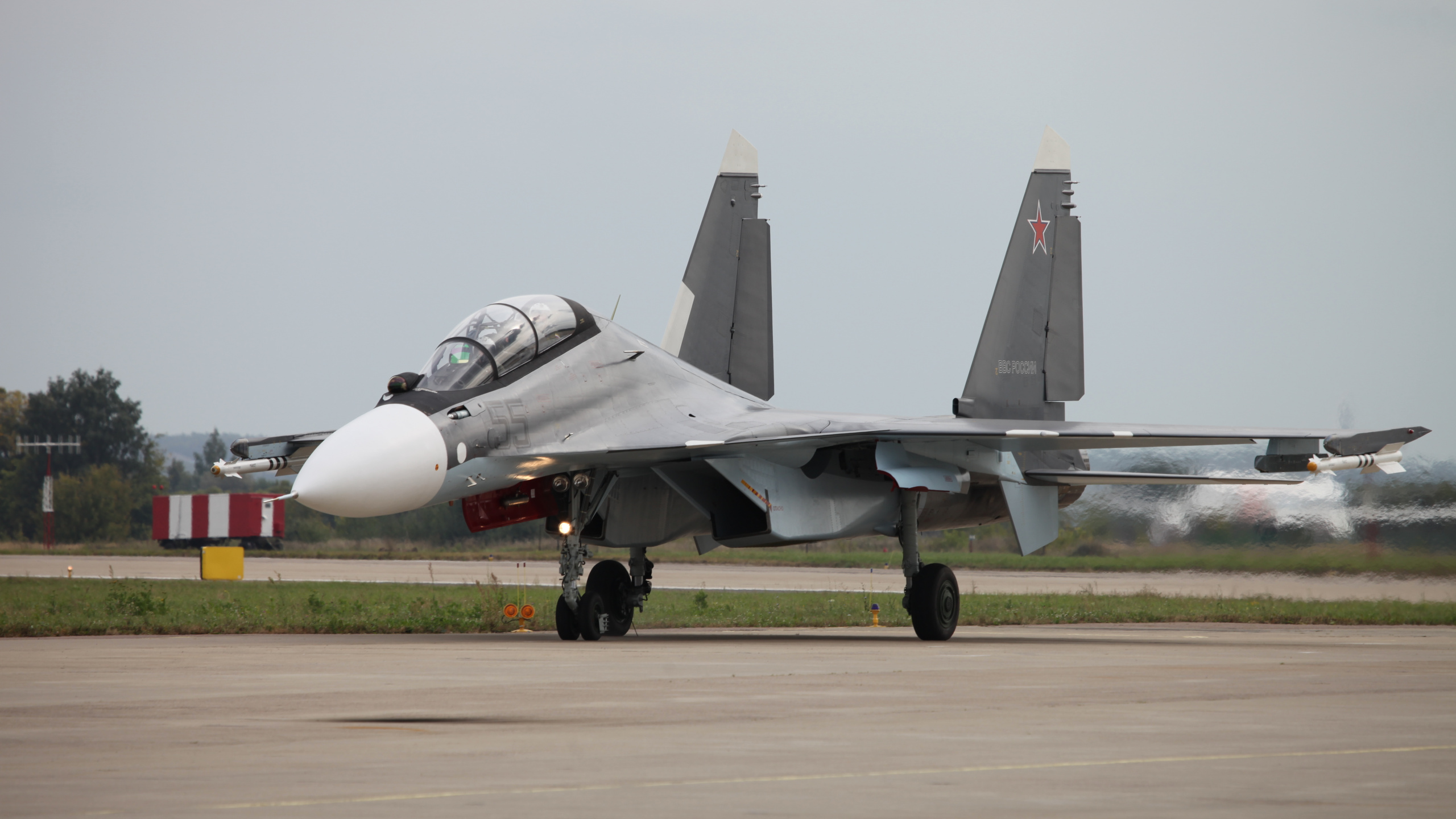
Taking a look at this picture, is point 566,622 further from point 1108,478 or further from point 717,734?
point 717,734

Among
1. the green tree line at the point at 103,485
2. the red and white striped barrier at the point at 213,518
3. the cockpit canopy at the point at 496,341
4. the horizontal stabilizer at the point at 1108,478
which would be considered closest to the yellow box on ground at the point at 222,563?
the green tree line at the point at 103,485

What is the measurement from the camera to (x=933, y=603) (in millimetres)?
16859

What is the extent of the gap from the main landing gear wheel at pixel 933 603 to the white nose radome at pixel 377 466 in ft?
18.3

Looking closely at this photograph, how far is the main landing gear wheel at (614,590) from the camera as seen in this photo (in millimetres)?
16391

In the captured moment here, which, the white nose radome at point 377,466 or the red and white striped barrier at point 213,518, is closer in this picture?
the white nose radome at point 377,466

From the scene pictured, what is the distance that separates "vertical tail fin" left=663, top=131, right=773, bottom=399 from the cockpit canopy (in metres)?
5.57

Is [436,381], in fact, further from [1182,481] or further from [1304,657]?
[1182,481]


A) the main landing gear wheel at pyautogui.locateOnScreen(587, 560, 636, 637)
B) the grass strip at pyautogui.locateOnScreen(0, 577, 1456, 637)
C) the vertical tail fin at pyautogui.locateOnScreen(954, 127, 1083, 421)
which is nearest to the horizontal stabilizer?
the vertical tail fin at pyautogui.locateOnScreen(954, 127, 1083, 421)

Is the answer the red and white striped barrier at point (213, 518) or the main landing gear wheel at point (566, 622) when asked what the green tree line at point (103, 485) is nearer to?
the red and white striped barrier at point (213, 518)

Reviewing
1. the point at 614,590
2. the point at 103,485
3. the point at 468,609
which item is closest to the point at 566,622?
the point at 614,590

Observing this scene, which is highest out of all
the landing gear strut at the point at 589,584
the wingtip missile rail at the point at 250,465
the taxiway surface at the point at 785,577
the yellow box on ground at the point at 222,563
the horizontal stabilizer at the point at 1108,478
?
the wingtip missile rail at the point at 250,465

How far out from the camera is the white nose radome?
1327 cm


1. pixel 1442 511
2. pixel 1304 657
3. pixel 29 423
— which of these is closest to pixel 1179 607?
pixel 1442 511

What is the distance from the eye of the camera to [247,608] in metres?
20.4
